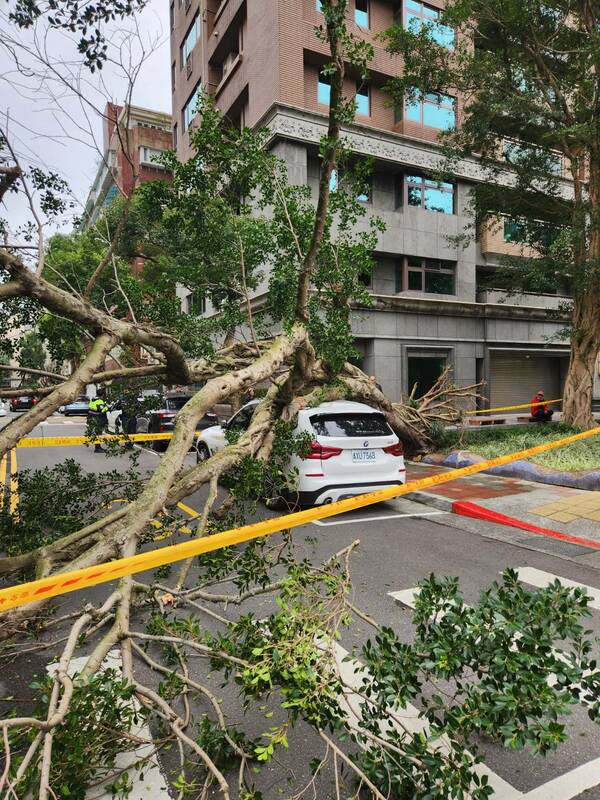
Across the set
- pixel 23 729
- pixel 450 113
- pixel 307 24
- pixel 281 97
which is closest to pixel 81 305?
pixel 23 729

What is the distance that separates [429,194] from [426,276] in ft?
11.5

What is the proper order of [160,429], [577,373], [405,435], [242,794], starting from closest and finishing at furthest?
[242,794] → [405,435] → [577,373] → [160,429]

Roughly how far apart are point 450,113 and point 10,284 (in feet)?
75.9

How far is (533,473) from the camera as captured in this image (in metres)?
9.38

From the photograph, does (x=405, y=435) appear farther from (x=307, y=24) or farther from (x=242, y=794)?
(x=307, y=24)

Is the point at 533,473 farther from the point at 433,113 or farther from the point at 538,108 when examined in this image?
the point at 433,113

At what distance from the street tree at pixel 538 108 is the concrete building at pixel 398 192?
557cm

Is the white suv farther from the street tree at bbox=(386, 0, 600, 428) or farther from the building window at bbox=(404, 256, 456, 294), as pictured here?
the building window at bbox=(404, 256, 456, 294)

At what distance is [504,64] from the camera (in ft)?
40.0

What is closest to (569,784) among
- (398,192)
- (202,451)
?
(202,451)

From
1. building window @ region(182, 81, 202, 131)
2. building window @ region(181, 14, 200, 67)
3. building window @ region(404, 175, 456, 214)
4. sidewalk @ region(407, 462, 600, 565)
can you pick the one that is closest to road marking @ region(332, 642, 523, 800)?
sidewalk @ region(407, 462, 600, 565)

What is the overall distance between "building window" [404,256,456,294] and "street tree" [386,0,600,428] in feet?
21.3

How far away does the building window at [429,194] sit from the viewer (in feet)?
68.4

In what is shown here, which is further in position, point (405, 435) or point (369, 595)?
point (405, 435)
